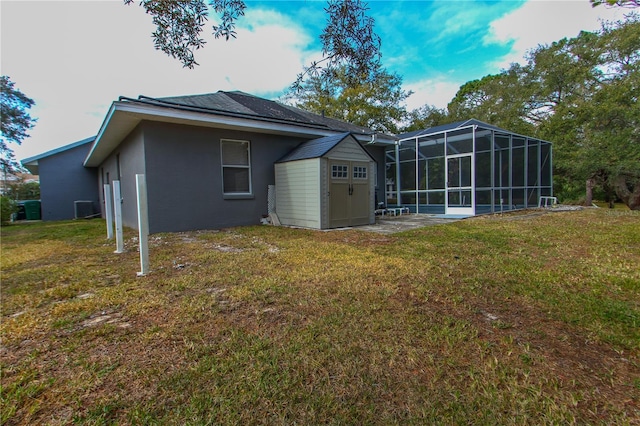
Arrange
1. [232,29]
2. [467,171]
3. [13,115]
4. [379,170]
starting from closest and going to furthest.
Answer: [232,29]
[467,171]
[379,170]
[13,115]

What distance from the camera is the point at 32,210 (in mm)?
14828

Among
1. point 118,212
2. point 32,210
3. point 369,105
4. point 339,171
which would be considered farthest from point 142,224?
point 369,105

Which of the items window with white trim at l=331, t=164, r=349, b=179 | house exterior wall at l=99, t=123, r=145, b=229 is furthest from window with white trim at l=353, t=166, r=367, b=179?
house exterior wall at l=99, t=123, r=145, b=229

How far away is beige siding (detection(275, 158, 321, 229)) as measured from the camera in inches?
272

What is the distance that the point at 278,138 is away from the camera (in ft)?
28.3

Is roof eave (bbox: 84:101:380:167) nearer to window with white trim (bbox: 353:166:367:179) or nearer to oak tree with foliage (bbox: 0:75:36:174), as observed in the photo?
window with white trim (bbox: 353:166:367:179)

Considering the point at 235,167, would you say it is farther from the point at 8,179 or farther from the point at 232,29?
the point at 8,179

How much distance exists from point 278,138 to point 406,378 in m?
7.85

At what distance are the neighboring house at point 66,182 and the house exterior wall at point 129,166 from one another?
4794mm

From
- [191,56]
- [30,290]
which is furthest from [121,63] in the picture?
[30,290]

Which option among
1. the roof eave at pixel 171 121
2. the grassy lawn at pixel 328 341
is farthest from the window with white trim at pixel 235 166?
the grassy lawn at pixel 328 341

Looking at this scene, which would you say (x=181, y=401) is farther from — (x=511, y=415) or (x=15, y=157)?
(x=15, y=157)

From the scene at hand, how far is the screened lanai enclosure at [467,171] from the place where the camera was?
9.38 m

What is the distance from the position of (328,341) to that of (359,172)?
19.7 ft
